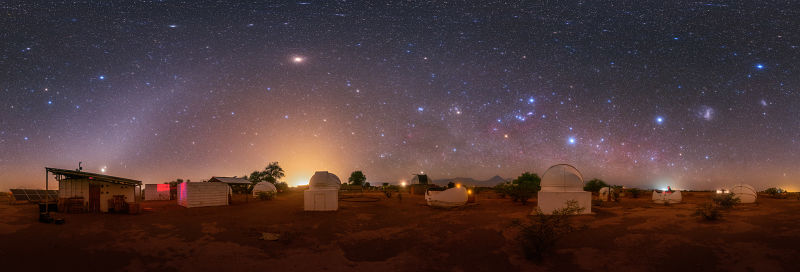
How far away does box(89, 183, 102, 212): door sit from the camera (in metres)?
21.8

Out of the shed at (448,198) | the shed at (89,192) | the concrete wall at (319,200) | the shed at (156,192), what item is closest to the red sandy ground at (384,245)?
the shed at (89,192)

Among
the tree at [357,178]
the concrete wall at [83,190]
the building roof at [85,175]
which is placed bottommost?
the tree at [357,178]

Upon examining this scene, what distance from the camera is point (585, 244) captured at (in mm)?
14539

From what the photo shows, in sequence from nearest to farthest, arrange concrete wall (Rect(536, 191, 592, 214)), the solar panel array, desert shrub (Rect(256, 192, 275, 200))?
concrete wall (Rect(536, 191, 592, 214)) → the solar panel array → desert shrub (Rect(256, 192, 275, 200))

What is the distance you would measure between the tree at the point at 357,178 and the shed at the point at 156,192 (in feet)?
163

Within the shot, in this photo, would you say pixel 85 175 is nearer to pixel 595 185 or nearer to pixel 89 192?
pixel 89 192

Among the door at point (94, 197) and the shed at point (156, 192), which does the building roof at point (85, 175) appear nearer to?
the door at point (94, 197)

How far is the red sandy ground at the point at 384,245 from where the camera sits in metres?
12.1

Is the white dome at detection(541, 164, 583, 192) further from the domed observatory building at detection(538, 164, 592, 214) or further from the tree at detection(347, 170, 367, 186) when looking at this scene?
the tree at detection(347, 170, 367, 186)

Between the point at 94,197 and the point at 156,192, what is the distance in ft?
43.8

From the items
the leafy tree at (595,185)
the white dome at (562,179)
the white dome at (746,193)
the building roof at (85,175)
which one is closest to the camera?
the building roof at (85,175)

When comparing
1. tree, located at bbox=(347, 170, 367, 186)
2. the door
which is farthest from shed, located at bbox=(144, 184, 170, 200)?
tree, located at bbox=(347, 170, 367, 186)

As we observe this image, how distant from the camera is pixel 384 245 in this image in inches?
621

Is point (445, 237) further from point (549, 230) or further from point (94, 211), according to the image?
point (94, 211)
